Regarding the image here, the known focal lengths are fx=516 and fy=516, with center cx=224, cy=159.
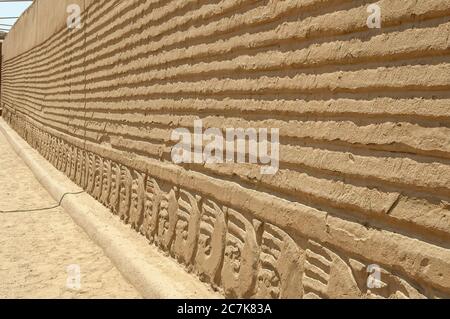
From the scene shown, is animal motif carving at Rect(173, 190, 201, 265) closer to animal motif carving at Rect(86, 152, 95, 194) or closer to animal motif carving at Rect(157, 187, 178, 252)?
animal motif carving at Rect(157, 187, 178, 252)

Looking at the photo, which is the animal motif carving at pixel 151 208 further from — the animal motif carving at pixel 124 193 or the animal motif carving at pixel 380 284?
the animal motif carving at pixel 380 284

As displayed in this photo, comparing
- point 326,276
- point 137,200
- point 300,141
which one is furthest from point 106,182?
point 326,276

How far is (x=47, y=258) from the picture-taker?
4324 mm

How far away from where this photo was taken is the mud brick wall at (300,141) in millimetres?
1758

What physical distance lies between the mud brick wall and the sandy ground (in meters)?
0.47

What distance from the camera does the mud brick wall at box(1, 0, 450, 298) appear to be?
1758 mm

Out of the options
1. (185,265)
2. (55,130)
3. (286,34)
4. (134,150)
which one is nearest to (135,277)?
(185,265)

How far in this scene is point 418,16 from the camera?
1.77m

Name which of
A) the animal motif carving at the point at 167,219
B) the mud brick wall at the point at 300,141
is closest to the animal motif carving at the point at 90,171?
the mud brick wall at the point at 300,141

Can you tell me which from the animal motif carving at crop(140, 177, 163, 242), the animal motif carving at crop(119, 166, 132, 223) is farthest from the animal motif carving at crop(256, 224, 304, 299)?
the animal motif carving at crop(119, 166, 132, 223)
